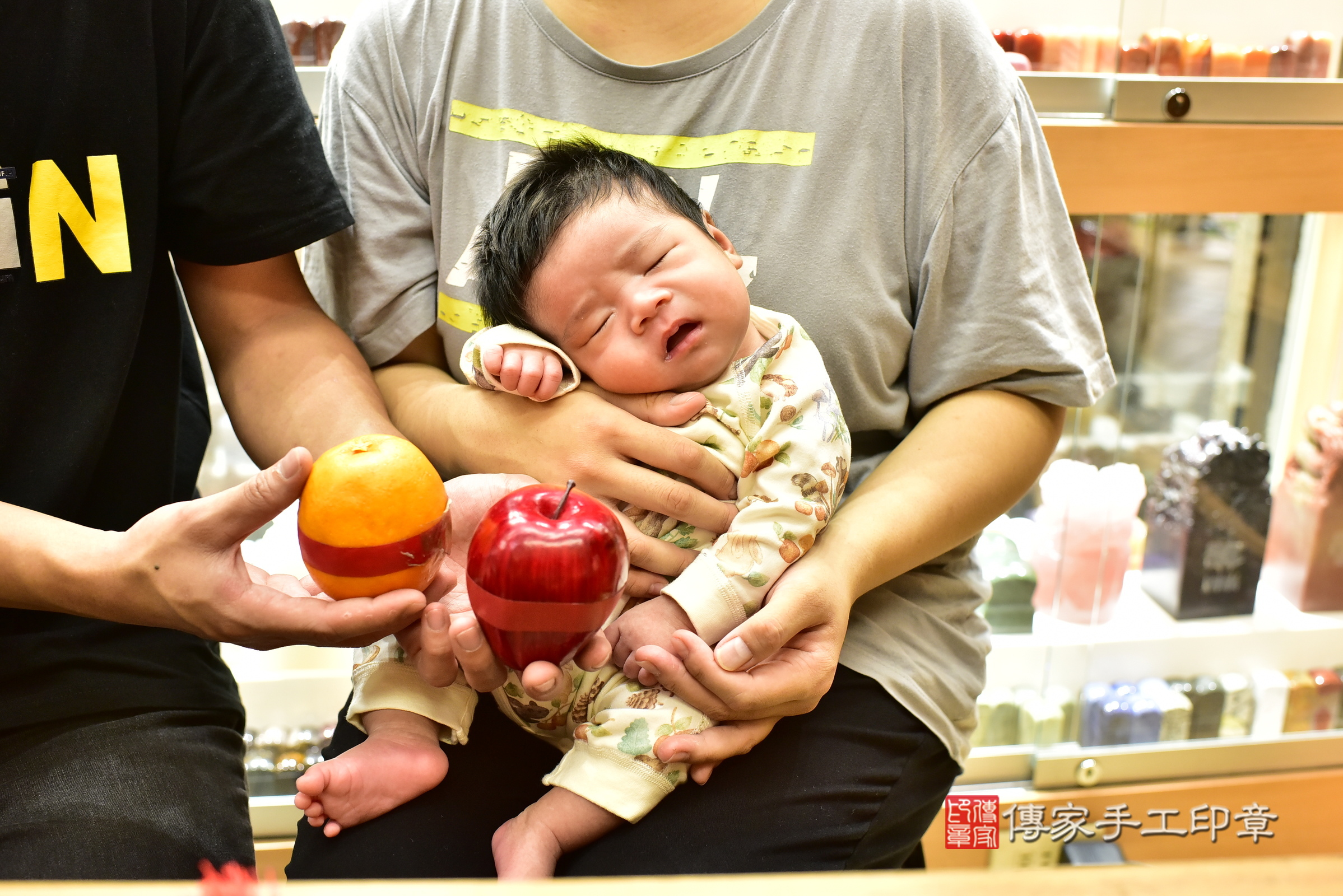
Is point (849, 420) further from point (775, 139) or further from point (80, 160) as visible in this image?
point (80, 160)

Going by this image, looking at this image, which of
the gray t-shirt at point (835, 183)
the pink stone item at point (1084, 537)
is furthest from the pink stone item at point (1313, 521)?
the gray t-shirt at point (835, 183)

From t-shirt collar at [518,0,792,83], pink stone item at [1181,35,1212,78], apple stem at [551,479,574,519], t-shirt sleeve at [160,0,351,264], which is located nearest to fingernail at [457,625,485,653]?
apple stem at [551,479,574,519]

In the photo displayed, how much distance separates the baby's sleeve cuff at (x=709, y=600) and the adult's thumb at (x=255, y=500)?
1.11 ft

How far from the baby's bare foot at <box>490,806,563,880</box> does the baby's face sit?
41 centimetres

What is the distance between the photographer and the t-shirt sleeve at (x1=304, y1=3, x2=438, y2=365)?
3.86 feet

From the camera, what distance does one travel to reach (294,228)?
1092mm

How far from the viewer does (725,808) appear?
0.96m

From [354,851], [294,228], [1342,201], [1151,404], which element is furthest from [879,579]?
[1151,404]

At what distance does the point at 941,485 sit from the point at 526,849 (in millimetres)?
534

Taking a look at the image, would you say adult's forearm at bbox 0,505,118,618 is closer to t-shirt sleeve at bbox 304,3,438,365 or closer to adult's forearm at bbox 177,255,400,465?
adult's forearm at bbox 177,255,400,465

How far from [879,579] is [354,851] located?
549 millimetres

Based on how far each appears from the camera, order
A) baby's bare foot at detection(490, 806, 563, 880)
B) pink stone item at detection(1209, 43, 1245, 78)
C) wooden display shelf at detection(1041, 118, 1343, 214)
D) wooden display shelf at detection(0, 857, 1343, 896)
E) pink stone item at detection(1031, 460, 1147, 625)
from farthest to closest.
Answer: pink stone item at detection(1031, 460, 1147, 625) → pink stone item at detection(1209, 43, 1245, 78) → wooden display shelf at detection(1041, 118, 1343, 214) → baby's bare foot at detection(490, 806, 563, 880) → wooden display shelf at detection(0, 857, 1343, 896)

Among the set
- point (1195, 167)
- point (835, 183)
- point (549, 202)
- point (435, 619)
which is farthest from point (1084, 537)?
point (435, 619)

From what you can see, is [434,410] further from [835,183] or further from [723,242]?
[835,183]
